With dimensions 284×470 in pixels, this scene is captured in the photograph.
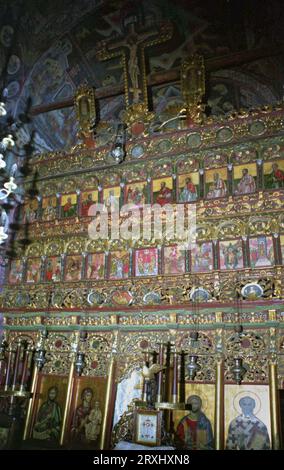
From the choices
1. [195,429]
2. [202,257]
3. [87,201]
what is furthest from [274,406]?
[87,201]

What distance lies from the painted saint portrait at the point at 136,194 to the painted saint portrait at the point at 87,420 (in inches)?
165

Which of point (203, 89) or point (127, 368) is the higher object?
A: point (203, 89)

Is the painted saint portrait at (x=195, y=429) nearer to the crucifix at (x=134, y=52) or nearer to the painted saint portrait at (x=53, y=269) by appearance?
the painted saint portrait at (x=53, y=269)

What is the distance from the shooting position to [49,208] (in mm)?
10125

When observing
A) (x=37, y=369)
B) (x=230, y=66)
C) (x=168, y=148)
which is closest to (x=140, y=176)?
(x=168, y=148)

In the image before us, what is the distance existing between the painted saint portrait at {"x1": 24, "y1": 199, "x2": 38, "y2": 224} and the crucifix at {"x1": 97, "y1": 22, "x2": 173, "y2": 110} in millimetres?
3581

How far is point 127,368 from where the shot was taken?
7781mm

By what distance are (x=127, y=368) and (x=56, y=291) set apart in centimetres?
257

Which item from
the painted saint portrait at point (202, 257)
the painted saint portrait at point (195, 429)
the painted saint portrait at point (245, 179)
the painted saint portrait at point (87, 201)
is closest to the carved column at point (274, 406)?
the painted saint portrait at point (195, 429)

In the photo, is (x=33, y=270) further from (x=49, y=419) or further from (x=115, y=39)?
(x=115, y=39)

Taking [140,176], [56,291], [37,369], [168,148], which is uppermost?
[168,148]

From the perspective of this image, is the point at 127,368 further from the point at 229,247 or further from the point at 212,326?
the point at 229,247

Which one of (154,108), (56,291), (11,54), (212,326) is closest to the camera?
(212,326)

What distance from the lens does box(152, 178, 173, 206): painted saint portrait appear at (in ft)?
28.8
